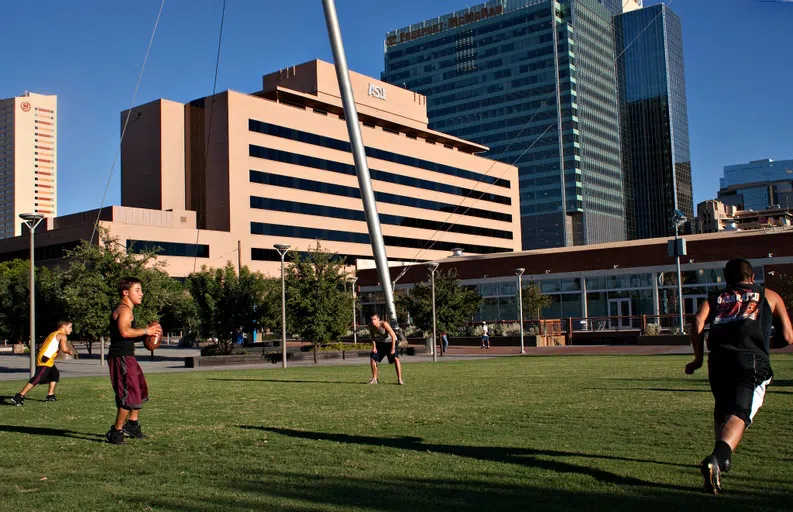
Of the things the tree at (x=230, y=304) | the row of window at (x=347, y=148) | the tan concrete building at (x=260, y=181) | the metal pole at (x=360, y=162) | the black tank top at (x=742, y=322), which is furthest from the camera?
the row of window at (x=347, y=148)

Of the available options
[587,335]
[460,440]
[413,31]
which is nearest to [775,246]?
[587,335]

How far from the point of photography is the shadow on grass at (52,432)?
9.48m

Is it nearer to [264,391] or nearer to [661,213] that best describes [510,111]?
[661,213]

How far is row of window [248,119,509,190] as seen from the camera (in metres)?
84.7

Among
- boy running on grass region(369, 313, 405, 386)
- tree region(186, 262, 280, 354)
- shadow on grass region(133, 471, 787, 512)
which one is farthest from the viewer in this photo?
tree region(186, 262, 280, 354)

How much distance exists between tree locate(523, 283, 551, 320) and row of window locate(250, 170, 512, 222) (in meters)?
15.0

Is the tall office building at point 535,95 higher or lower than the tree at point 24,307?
higher

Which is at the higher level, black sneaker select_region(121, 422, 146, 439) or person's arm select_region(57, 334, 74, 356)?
person's arm select_region(57, 334, 74, 356)

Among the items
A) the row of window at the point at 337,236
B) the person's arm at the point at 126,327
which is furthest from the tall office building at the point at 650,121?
the person's arm at the point at 126,327

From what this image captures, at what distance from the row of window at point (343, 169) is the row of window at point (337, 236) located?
22.8 ft

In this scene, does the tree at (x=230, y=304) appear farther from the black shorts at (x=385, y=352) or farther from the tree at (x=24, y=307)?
the black shorts at (x=385, y=352)

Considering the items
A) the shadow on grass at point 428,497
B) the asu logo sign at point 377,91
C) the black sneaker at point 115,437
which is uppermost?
the asu logo sign at point 377,91

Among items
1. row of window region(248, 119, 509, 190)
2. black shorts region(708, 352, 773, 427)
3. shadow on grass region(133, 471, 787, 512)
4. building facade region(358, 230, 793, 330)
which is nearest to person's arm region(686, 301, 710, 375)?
black shorts region(708, 352, 773, 427)

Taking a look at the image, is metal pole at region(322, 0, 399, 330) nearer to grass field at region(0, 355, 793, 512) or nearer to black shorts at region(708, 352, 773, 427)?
grass field at region(0, 355, 793, 512)
